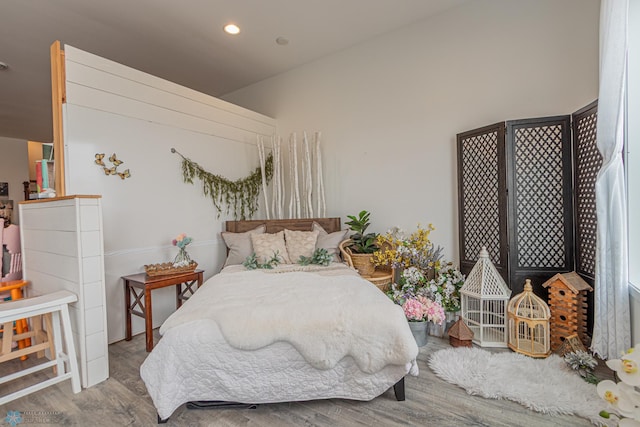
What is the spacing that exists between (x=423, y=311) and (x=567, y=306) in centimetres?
103

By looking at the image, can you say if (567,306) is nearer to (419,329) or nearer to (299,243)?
(419,329)

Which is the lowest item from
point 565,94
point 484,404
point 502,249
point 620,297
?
point 484,404

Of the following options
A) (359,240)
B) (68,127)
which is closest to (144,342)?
(68,127)

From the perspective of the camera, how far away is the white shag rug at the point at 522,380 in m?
1.62

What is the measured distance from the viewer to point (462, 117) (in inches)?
113

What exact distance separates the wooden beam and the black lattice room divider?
3509mm

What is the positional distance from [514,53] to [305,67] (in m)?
2.38

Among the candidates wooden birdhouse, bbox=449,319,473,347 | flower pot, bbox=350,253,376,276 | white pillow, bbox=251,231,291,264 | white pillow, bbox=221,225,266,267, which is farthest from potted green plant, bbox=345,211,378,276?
white pillow, bbox=221,225,266,267

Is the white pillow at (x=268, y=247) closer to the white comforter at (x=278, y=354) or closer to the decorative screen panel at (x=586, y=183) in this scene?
the white comforter at (x=278, y=354)

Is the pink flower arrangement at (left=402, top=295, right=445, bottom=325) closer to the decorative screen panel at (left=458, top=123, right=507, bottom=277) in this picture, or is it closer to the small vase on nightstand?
the decorative screen panel at (left=458, top=123, right=507, bottom=277)

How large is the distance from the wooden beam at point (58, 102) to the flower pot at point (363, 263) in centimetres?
252

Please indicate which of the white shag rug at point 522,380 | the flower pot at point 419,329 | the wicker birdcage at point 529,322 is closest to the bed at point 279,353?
the white shag rug at point 522,380

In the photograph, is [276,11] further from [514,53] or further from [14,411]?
[14,411]

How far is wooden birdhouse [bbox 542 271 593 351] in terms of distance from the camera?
216 centimetres
